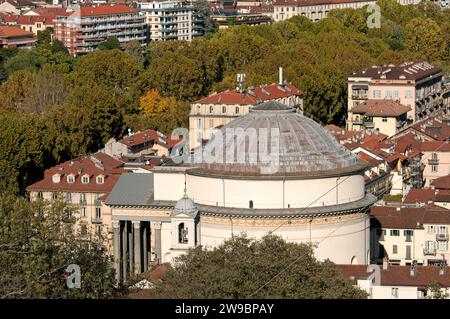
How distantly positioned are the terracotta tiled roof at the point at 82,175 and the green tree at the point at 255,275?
26346 millimetres

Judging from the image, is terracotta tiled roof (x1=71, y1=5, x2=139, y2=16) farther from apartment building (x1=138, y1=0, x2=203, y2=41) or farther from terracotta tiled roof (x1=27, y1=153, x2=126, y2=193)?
terracotta tiled roof (x1=27, y1=153, x2=126, y2=193)

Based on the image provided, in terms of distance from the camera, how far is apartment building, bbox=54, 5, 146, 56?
14012cm

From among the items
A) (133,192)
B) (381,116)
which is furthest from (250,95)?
(133,192)

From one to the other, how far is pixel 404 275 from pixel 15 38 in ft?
322

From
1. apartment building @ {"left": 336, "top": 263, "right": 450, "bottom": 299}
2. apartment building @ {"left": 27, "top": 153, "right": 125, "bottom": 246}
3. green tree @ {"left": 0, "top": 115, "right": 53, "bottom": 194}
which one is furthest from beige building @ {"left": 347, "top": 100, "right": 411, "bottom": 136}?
apartment building @ {"left": 336, "top": 263, "right": 450, "bottom": 299}

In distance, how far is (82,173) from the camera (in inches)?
2672

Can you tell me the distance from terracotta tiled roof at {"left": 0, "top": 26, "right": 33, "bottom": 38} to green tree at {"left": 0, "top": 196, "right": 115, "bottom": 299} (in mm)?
101529

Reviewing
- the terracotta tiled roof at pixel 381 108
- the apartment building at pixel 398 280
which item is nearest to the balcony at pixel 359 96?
the terracotta tiled roof at pixel 381 108

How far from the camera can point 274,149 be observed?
4988 cm

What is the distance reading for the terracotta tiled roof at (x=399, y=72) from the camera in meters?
104

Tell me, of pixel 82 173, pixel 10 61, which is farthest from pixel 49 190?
pixel 10 61

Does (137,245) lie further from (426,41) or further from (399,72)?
(426,41)

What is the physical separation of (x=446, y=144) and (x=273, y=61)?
3030cm

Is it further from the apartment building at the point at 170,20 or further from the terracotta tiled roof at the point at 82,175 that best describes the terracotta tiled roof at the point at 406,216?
the apartment building at the point at 170,20
